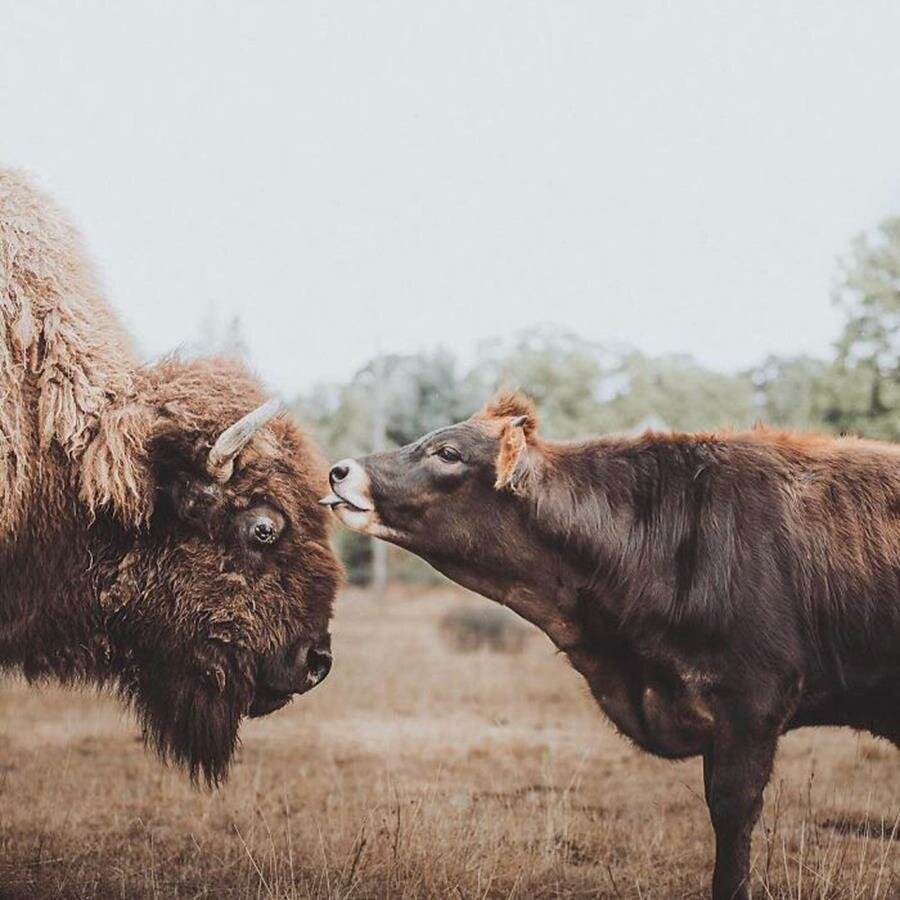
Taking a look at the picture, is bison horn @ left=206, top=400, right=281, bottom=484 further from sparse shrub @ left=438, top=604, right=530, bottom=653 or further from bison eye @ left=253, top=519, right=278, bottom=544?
sparse shrub @ left=438, top=604, right=530, bottom=653

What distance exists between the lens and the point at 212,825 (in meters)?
8.39

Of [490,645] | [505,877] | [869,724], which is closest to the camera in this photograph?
[869,724]

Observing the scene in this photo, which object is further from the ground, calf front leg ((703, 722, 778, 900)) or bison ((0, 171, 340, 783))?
bison ((0, 171, 340, 783))

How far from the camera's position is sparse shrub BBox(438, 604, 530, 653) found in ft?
79.4

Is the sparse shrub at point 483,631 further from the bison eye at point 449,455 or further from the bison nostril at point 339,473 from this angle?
the bison nostril at point 339,473

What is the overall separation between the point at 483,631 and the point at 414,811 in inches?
705

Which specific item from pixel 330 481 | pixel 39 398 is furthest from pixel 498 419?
pixel 39 398

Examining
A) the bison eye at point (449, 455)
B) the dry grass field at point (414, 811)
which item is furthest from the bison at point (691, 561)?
the dry grass field at point (414, 811)

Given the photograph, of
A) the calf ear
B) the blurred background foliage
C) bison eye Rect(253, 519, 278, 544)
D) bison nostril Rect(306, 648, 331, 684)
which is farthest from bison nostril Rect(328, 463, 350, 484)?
the blurred background foliage

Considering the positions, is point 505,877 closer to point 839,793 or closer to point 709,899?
point 709,899

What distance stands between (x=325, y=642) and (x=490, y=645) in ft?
59.3

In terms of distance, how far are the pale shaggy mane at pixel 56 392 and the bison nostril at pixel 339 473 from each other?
95 centimetres

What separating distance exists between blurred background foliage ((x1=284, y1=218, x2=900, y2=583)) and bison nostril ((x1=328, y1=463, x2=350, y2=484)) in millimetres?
16739

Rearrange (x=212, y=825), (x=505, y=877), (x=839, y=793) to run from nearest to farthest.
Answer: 1. (x=505, y=877)
2. (x=212, y=825)
3. (x=839, y=793)
